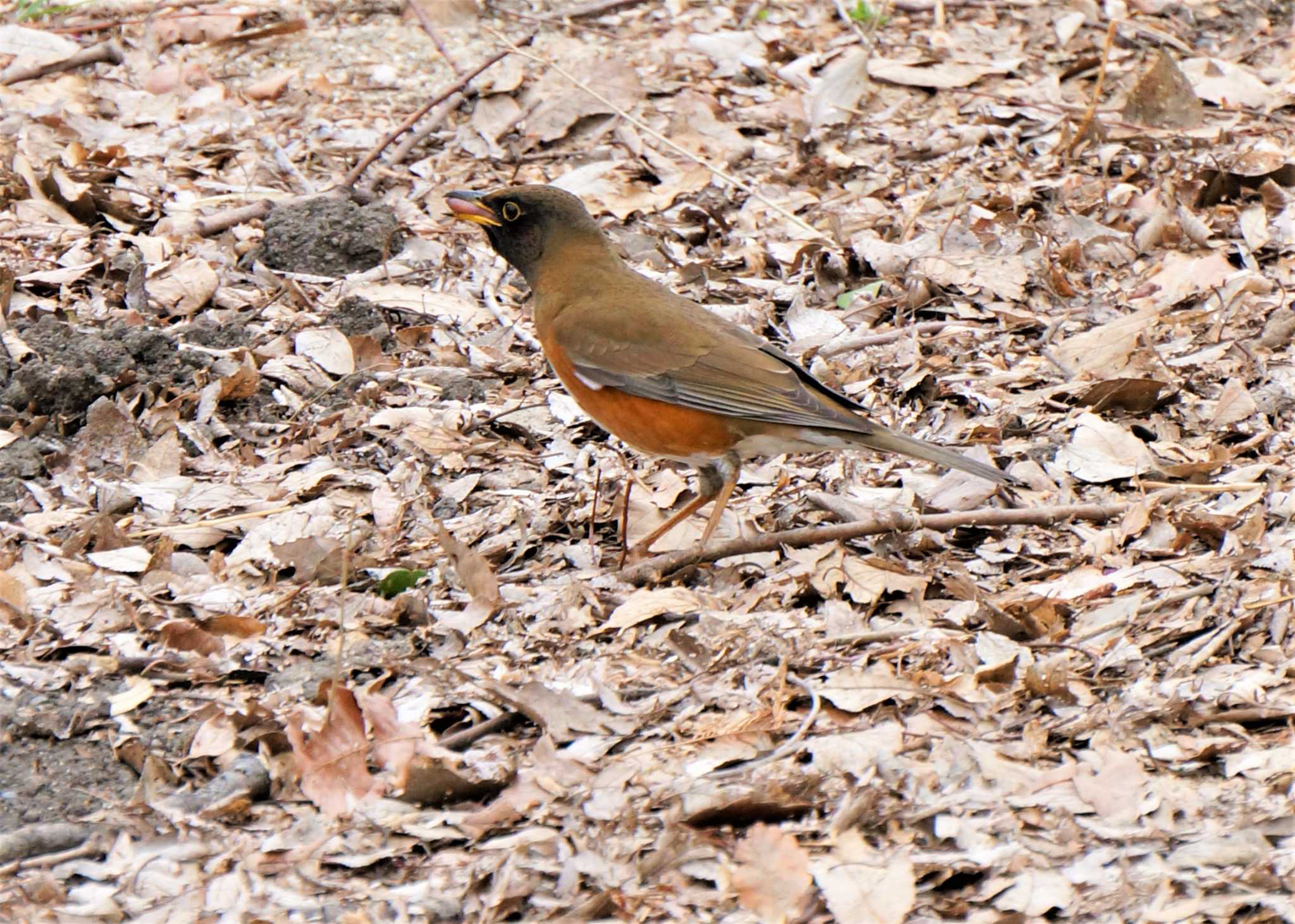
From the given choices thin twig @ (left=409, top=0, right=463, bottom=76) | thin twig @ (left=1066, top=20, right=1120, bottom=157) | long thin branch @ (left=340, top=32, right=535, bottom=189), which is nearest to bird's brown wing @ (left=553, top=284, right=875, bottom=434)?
long thin branch @ (left=340, top=32, right=535, bottom=189)

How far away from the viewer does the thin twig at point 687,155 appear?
7.74m

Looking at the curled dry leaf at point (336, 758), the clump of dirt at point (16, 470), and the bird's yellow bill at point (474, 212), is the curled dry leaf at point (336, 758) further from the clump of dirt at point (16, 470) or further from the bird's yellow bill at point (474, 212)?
the bird's yellow bill at point (474, 212)

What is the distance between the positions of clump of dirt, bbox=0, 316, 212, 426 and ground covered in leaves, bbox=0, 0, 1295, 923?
21mm

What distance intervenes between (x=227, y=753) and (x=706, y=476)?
2.22 m

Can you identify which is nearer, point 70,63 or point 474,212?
point 474,212

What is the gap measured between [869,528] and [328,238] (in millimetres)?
3292

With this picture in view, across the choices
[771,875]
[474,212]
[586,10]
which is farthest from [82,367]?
[586,10]

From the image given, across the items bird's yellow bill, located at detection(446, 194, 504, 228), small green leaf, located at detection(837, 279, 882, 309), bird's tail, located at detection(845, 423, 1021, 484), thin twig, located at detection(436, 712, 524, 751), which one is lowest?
small green leaf, located at detection(837, 279, 882, 309)

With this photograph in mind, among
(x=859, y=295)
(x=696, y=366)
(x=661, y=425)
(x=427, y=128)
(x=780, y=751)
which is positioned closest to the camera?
(x=780, y=751)

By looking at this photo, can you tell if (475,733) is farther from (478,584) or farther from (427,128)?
(427,128)

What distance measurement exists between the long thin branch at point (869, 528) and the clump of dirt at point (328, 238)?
8.94 feet

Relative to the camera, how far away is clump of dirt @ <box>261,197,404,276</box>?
24.6 feet

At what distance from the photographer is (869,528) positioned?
5457 millimetres

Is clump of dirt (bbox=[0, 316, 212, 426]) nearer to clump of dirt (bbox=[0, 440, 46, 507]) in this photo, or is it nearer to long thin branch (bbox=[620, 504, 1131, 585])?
clump of dirt (bbox=[0, 440, 46, 507])
